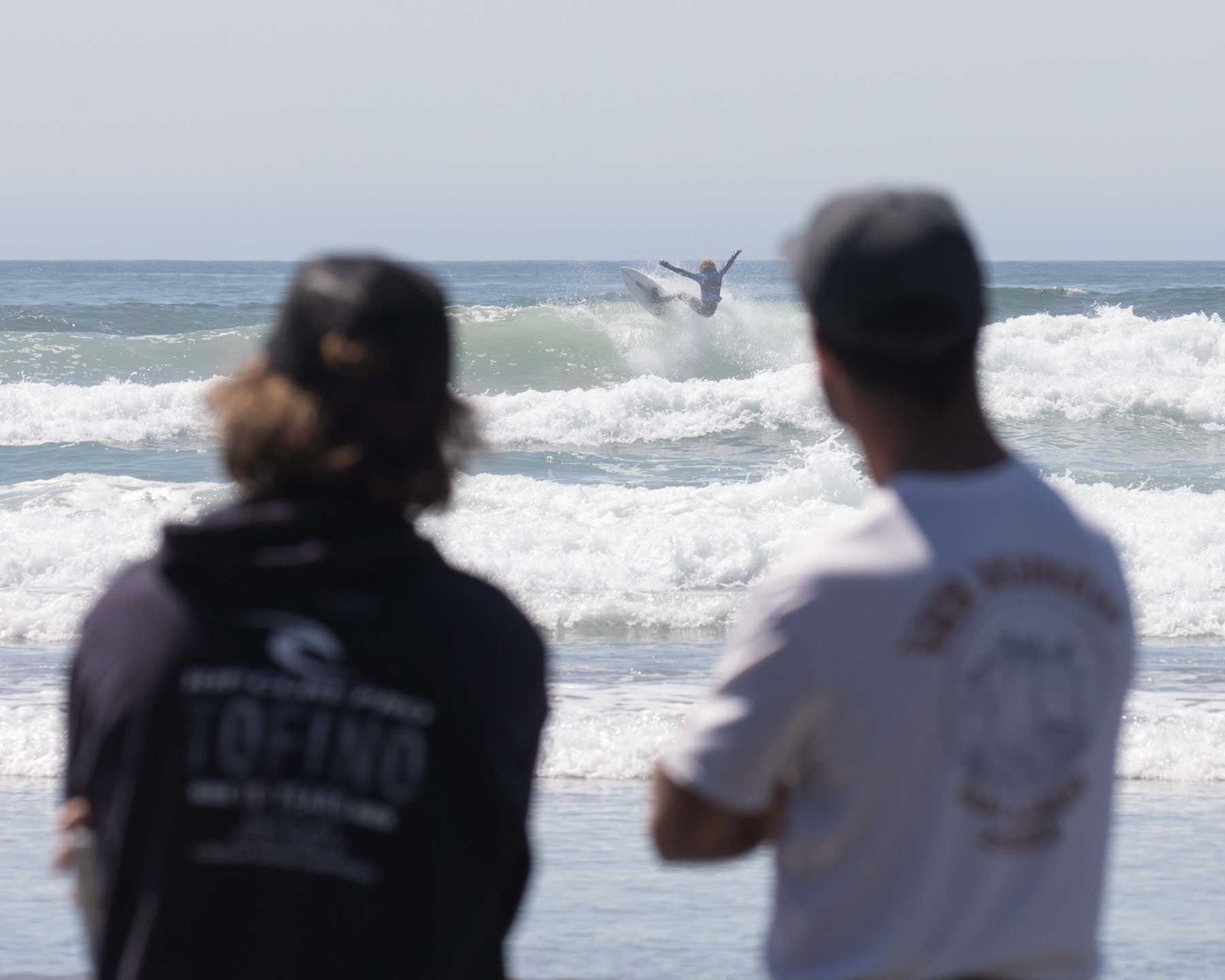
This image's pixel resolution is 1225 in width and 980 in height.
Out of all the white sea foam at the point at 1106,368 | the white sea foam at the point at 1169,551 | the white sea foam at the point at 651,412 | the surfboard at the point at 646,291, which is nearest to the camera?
the white sea foam at the point at 1169,551

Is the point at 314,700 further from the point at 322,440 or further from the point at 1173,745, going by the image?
the point at 1173,745

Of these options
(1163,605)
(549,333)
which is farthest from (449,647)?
(549,333)

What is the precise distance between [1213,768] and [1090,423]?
15.1m

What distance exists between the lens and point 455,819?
1.50 m

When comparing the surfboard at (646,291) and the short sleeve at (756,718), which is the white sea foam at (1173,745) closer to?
the short sleeve at (756,718)

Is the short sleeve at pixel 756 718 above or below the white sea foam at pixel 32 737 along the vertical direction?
above

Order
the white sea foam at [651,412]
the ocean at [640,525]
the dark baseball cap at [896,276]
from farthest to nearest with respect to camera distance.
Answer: the white sea foam at [651,412]
the ocean at [640,525]
the dark baseball cap at [896,276]

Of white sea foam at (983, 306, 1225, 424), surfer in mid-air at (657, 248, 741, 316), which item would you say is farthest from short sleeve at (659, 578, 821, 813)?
surfer in mid-air at (657, 248, 741, 316)

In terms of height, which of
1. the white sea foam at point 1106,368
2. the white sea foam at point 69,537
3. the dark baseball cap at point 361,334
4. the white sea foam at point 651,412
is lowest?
the white sea foam at point 69,537

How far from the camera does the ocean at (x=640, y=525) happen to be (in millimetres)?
4816

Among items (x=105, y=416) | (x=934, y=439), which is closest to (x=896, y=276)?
(x=934, y=439)

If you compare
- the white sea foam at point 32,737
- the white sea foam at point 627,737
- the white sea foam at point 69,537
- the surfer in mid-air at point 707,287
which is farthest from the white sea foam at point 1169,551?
the surfer in mid-air at point 707,287

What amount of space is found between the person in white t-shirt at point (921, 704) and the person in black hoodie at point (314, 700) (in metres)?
0.21

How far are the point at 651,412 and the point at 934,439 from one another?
18781mm
